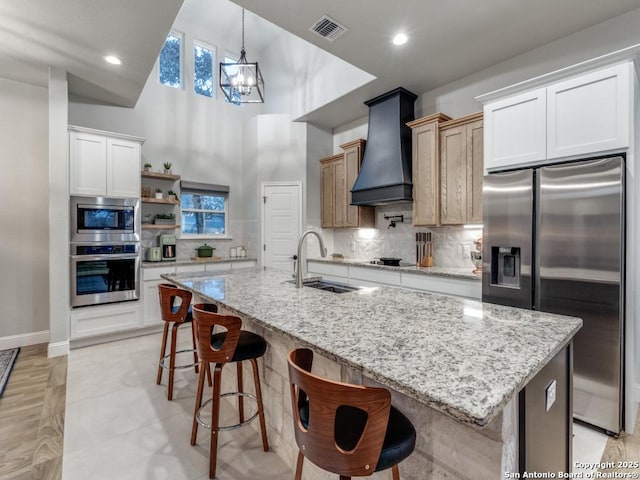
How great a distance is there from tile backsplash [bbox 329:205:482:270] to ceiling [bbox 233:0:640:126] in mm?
1765

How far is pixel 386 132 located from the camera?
412 cm

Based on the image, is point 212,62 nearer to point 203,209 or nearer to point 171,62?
point 171,62

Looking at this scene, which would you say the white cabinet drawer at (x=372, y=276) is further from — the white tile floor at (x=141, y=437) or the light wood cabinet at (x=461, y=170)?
the white tile floor at (x=141, y=437)

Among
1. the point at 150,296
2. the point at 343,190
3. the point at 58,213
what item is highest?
the point at 343,190

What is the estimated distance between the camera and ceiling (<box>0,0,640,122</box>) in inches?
98.0

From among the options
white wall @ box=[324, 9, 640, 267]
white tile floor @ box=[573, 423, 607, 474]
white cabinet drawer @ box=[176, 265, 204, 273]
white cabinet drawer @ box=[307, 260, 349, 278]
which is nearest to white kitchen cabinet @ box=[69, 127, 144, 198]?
white cabinet drawer @ box=[176, 265, 204, 273]

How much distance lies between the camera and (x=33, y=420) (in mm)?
2326

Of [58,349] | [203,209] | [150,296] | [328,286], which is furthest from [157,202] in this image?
[328,286]

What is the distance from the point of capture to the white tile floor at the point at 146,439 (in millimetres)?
1822

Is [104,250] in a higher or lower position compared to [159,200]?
lower

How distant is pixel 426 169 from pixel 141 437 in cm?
359

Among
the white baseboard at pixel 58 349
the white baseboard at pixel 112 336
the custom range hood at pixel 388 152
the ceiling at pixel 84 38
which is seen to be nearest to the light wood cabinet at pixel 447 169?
the custom range hood at pixel 388 152

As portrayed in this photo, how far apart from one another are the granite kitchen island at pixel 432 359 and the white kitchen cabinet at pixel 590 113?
1513 mm

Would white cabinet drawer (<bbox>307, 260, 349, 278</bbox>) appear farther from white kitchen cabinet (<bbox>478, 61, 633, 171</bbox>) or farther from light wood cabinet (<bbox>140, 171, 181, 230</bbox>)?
white kitchen cabinet (<bbox>478, 61, 633, 171</bbox>)
